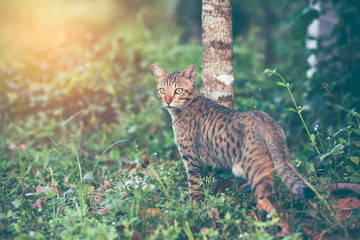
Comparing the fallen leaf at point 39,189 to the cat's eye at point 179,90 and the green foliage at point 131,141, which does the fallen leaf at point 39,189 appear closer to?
the green foliage at point 131,141

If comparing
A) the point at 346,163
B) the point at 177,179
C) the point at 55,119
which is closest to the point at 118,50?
the point at 55,119

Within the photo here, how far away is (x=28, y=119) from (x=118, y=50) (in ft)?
7.75

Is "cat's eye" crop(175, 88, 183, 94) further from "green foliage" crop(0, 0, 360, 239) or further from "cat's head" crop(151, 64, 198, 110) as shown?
"green foliage" crop(0, 0, 360, 239)

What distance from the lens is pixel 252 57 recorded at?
344 inches

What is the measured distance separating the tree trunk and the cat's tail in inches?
45.4

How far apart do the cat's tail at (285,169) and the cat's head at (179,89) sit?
1.21m

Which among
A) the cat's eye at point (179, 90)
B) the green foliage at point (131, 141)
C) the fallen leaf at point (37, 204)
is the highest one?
the cat's eye at point (179, 90)

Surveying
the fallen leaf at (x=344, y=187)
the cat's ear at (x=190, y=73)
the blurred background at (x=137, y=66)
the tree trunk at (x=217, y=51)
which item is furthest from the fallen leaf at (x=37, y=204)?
the fallen leaf at (x=344, y=187)

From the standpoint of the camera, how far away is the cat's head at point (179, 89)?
3793 mm

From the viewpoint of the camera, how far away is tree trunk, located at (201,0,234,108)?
377 cm

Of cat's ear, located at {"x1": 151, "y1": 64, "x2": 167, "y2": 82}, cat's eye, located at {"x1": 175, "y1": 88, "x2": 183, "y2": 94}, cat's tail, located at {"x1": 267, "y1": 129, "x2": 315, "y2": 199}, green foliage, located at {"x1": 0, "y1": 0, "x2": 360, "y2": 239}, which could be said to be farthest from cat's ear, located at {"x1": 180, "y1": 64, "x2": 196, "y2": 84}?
cat's tail, located at {"x1": 267, "y1": 129, "x2": 315, "y2": 199}

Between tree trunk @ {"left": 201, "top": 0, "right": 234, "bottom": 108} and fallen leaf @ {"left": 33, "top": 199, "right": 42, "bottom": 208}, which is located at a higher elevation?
tree trunk @ {"left": 201, "top": 0, "right": 234, "bottom": 108}

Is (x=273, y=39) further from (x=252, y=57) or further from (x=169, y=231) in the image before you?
(x=169, y=231)

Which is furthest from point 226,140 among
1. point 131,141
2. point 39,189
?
point 131,141
